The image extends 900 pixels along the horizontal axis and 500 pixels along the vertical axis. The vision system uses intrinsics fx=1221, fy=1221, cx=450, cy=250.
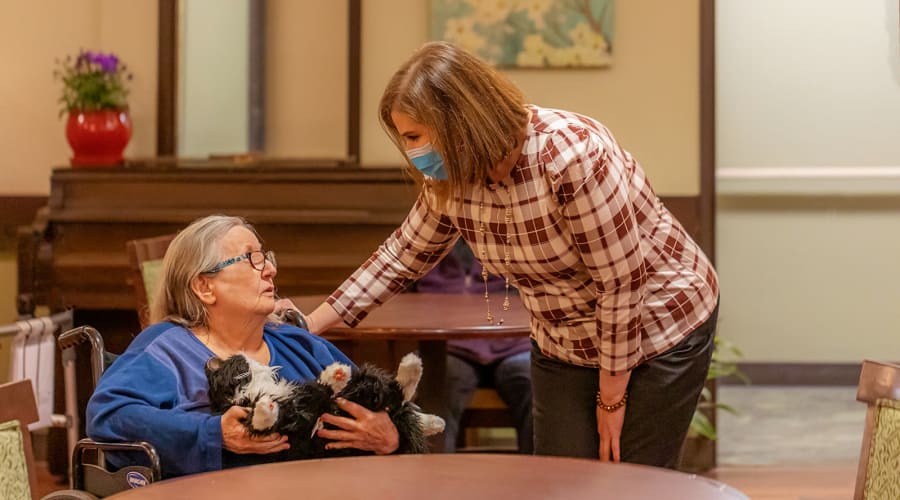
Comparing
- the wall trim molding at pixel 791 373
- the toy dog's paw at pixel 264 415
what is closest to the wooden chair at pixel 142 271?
the toy dog's paw at pixel 264 415

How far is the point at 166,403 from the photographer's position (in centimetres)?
204

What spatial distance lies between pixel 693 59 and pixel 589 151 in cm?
279

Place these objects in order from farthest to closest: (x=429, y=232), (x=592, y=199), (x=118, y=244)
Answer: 1. (x=118, y=244)
2. (x=429, y=232)
3. (x=592, y=199)

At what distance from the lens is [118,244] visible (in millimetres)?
4508

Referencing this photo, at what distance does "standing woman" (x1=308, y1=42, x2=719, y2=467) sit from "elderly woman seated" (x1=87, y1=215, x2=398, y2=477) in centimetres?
33

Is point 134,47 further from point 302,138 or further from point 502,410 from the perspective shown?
point 502,410

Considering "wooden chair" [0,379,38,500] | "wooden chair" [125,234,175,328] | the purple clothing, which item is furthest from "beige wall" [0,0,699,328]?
"wooden chair" [0,379,38,500]

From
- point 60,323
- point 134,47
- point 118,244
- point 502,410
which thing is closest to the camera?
point 502,410

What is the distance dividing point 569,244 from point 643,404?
1.12 ft

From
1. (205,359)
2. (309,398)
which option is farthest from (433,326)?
(309,398)

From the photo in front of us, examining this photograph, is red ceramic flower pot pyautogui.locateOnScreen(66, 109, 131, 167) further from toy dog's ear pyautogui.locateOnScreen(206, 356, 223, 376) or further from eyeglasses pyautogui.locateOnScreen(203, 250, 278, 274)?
toy dog's ear pyautogui.locateOnScreen(206, 356, 223, 376)

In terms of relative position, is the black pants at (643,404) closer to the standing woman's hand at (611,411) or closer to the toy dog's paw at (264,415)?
the standing woman's hand at (611,411)

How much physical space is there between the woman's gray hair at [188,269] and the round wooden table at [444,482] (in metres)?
0.55

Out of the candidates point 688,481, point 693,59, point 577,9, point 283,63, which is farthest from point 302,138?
point 688,481
